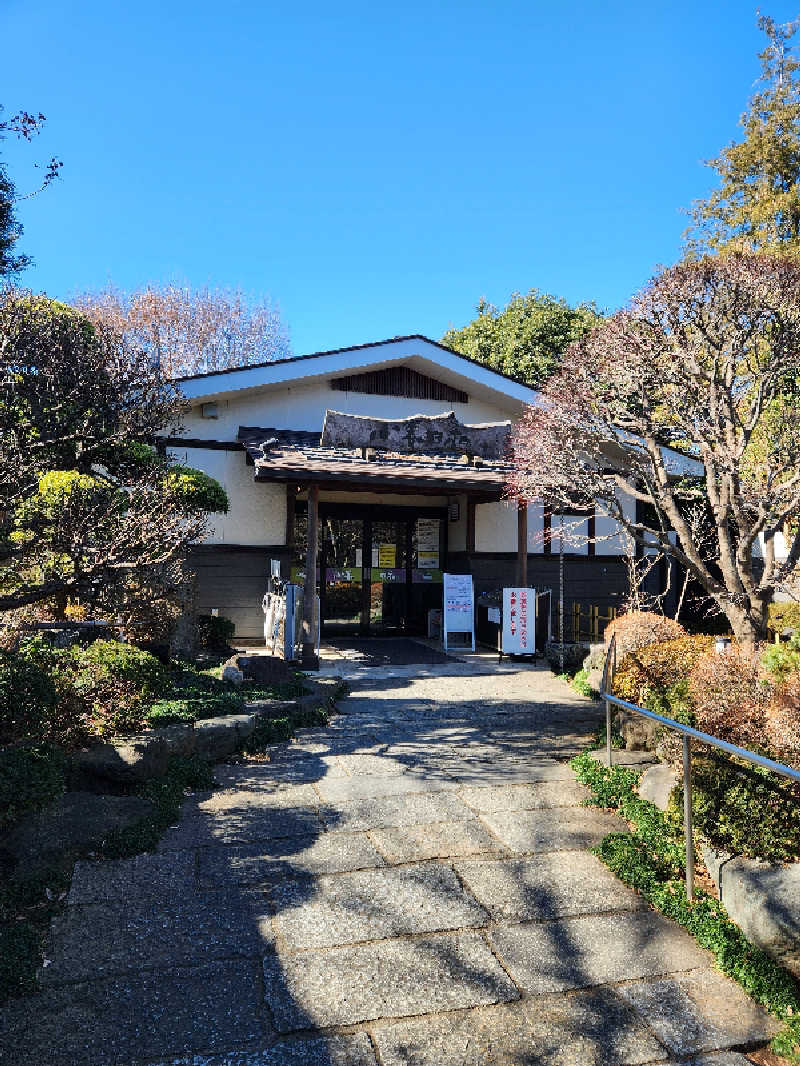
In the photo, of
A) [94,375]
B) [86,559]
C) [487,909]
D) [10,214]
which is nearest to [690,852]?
[487,909]

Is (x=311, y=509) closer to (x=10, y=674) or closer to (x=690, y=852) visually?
(x=10, y=674)

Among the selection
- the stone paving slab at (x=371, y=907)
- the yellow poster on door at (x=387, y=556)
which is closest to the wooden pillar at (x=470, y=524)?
the yellow poster on door at (x=387, y=556)

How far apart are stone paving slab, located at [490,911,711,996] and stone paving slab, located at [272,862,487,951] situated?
30 centimetres

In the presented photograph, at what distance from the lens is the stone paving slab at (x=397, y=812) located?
4684 mm

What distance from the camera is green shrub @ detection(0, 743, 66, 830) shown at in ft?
12.2

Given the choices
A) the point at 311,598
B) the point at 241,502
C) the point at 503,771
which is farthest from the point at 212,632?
the point at 503,771

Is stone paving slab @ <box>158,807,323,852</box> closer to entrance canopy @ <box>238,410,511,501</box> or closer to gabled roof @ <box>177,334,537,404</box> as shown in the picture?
entrance canopy @ <box>238,410,511,501</box>

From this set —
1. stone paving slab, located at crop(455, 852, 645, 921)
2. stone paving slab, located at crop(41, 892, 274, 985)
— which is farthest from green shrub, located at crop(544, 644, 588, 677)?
stone paving slab, located at crop(41, 892, 274, 985)

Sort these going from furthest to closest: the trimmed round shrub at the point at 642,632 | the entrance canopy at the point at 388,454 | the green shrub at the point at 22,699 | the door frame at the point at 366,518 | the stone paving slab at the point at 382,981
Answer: the door frame at the point at 366,518
the entrance canopy at the point at 388,454
the trimmed round shrub at the point at 642,632
the green shrub at the point at 22,699
the stone paving slab at the point at 382,981

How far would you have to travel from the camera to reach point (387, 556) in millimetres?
14305

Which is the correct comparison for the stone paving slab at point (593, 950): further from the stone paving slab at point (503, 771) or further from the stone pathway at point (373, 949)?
the stone paving slab at point (503, 771)

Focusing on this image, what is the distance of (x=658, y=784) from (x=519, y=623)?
248 inches

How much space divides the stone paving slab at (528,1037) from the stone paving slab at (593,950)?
0.16 meters

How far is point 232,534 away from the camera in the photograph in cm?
1263
